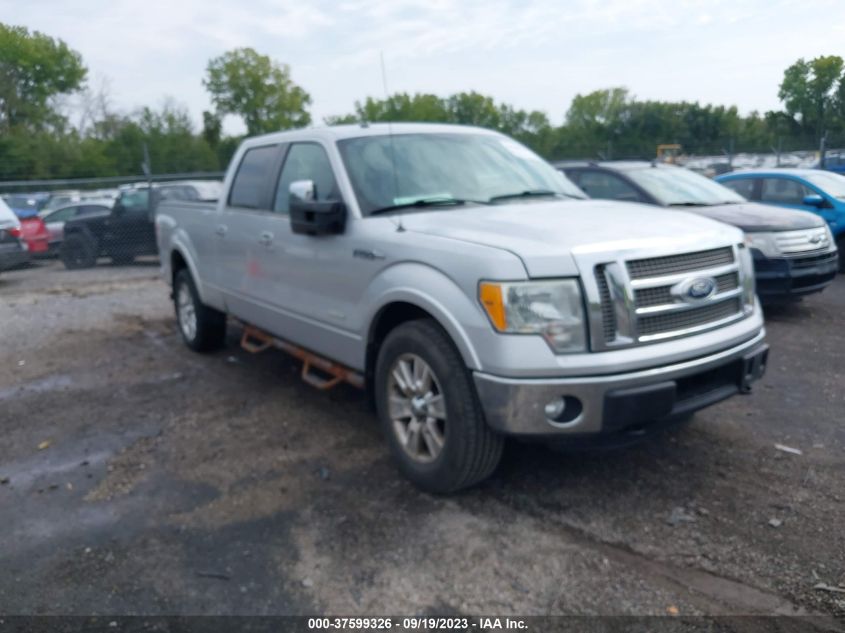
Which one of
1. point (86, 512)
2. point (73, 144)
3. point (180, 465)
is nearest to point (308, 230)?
point (180, 465)

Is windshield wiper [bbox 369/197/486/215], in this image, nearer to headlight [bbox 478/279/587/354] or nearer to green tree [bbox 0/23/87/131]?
headlight [bbox 478/279/587/354]

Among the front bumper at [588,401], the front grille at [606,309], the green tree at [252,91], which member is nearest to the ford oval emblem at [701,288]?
the front bumper at [588,401]

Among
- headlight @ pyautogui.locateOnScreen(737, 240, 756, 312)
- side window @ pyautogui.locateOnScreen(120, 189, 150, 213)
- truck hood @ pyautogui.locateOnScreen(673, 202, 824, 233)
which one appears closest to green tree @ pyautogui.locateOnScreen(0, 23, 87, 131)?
headlight @ pyautogui.locateOnScreen(737, 240, 756, 312)

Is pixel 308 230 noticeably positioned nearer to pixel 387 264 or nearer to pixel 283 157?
pixel 387 264

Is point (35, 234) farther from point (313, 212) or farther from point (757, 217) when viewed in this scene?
point (757, 217)

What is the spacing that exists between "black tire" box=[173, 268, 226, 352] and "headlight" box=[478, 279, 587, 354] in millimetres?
4059

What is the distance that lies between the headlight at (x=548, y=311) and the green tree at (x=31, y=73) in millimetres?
3856

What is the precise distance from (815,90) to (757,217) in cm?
336

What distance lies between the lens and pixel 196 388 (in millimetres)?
5902

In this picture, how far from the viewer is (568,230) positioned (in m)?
3.59

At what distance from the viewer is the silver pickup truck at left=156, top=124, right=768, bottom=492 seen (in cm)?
324

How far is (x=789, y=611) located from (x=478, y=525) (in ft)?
4.45

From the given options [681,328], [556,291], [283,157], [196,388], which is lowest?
[196,388]

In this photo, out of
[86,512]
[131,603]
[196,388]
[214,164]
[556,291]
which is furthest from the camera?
[214,164]
